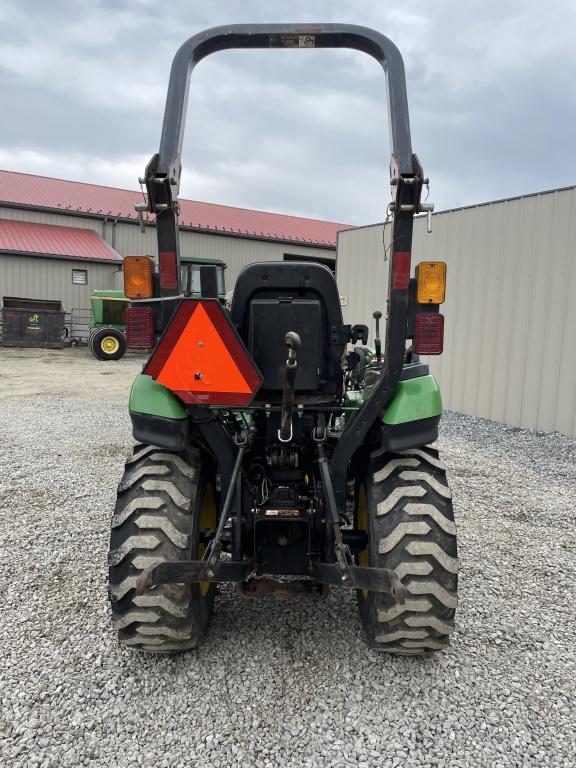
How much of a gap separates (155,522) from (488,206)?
24.1ft

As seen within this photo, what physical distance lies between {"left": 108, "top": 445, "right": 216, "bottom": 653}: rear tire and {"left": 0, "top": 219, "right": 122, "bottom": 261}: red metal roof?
20.1 metres

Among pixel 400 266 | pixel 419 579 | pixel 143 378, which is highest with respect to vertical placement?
pixel 400 266

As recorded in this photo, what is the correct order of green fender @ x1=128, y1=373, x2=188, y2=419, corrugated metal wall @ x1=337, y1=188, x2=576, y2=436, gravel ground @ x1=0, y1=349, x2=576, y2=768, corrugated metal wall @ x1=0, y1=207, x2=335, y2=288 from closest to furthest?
gravel ground @ x1=0, y1=349, x2=576, y2=768 < green fender @ x1=128, y1=373, x2=188, y2=419 < corrugated metal wall @ x1=337, y1=188, x2=576, y2=436 < corrugated metal wall @ x1=0, y1=207, x2=335, y2=288

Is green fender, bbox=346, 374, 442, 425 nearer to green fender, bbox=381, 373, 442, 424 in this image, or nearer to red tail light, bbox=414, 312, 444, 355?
green fender, bbox=381, 373, 442, 424

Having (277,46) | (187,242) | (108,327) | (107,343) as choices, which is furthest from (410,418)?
(187,242)

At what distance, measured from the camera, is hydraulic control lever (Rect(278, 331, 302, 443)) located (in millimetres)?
1889

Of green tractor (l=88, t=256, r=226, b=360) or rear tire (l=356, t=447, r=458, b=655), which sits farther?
green tractor (l=88, t=256, r=226, b=360)

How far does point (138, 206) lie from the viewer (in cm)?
209

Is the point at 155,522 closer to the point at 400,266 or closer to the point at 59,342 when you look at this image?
the point at 400,266

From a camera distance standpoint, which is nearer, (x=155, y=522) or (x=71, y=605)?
(x=155, y=522)

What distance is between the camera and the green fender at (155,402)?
2.21 metres

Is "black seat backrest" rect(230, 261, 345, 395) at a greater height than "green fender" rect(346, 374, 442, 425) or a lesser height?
greater

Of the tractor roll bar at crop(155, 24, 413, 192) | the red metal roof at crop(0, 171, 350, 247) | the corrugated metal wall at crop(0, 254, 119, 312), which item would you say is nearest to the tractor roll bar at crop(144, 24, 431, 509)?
the tractor roll bar at crop(155, 24, 413, 192)

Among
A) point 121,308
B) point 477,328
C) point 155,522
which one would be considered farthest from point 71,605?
point 121,308
